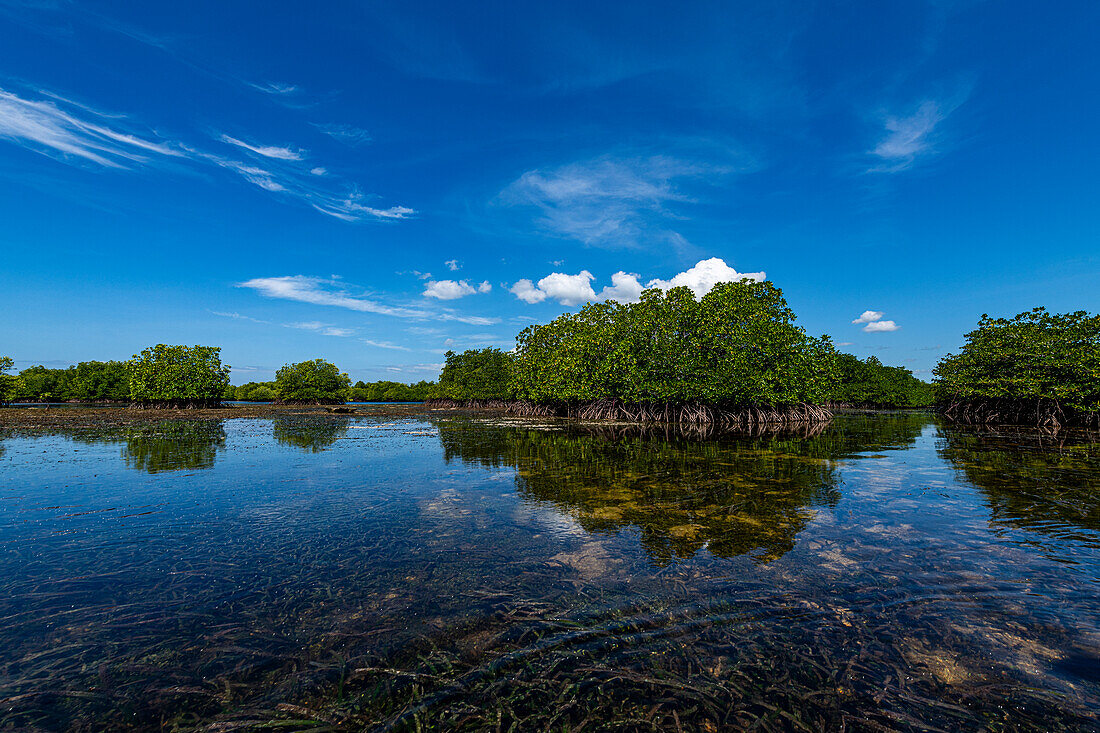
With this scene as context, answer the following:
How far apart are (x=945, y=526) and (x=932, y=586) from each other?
3738 mm

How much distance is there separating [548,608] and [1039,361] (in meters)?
44.2

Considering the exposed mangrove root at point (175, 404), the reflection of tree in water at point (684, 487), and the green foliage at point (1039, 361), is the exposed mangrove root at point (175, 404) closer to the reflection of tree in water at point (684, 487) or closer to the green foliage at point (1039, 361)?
the reflection of tree in water at point (684, 487)

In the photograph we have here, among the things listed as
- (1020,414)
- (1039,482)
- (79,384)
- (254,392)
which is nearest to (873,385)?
(1020,414)

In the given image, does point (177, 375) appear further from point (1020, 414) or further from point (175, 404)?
point (1020, 414)

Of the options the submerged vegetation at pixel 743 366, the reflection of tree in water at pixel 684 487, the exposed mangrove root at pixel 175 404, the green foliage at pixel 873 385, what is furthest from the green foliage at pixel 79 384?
the green foliage at pixel 873 385

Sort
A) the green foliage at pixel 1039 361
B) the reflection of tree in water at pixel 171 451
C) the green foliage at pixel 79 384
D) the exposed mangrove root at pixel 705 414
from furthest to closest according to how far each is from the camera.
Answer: the green foliage at pixel 79 384 < the exposed mangrove root at pixel 705 414 < the green foliage at pixel 1039 361 < the reflection of tree in water at pixel 171 451

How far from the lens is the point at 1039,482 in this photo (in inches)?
468

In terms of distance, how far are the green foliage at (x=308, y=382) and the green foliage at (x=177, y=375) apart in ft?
66.9

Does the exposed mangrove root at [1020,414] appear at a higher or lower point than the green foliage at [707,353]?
lower

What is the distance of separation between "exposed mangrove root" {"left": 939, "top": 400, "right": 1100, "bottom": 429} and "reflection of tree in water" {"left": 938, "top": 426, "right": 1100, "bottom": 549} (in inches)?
575

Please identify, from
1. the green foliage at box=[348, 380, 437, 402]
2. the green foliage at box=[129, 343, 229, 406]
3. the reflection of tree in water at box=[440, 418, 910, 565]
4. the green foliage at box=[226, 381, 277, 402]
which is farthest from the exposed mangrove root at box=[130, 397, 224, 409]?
the reflection of tree in water at box=[440, 418, 910, 565]

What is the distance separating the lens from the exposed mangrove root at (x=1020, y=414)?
3158 cm

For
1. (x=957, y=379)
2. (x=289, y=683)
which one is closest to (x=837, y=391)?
(x=957, y=379)

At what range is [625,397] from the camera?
39.6 meters
